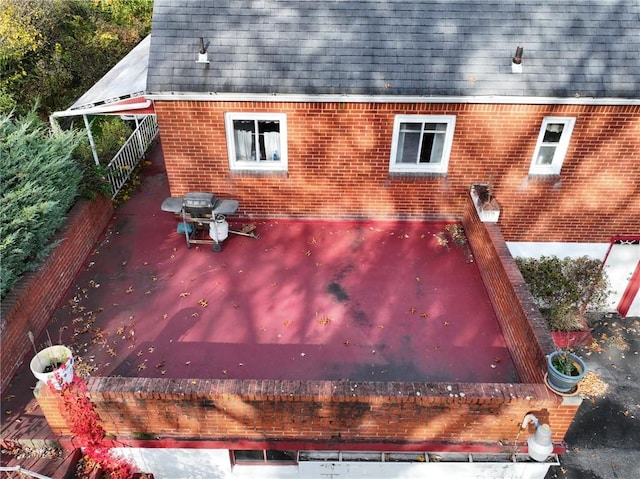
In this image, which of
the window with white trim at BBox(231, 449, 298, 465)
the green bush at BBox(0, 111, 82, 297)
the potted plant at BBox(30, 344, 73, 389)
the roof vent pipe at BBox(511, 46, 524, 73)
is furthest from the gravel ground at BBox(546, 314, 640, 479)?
the green bush at BBox(0, 111, 82, 297)

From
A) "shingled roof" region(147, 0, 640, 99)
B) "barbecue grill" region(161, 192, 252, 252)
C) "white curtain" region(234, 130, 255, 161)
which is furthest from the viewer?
"white curtain" region(234, 130, 255, 161)

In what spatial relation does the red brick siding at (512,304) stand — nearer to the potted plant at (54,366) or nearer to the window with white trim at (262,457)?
the window with white trim at (262,457)

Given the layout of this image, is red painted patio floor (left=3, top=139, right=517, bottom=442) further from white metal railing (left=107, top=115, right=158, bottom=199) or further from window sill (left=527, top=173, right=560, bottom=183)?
window sill (left=527, top=173, right=560, bottom=183)

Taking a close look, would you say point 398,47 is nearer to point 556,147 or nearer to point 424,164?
point 424,164

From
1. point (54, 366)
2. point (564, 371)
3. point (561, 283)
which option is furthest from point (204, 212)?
point (561, 283)

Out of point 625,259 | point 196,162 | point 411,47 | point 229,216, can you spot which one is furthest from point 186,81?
point 625,259

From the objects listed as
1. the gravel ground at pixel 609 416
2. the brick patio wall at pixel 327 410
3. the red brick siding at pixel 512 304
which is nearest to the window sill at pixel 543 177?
the red brick siding at pixel 512 304
